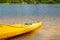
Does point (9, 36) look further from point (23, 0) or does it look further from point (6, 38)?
point (23, 0)

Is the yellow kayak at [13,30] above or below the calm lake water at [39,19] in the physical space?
above

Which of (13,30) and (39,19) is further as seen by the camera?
(39,19)

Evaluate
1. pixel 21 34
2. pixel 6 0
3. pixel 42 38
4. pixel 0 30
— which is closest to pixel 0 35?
pixel 0 30

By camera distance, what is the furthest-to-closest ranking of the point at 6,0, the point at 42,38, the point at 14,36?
the point at 6,0, the point at 42,38, the point at 14,36

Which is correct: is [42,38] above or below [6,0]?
above

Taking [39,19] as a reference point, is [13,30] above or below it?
above

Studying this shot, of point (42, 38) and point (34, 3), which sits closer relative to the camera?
point (42, 38)

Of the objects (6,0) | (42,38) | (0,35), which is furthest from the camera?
(6,0)

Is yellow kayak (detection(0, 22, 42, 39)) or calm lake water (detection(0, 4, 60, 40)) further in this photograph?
calm lake water (detection(0, 4, 60, 40))

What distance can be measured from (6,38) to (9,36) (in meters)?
0.11

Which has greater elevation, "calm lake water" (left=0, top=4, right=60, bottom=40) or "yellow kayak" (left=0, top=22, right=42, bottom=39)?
"yellow kayak" (left=0, top=22, right=42, bottom=39)

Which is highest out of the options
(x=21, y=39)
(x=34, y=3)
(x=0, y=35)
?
(x=0, y=35)

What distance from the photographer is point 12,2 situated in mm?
31453

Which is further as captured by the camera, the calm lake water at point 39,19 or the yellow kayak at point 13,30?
the calm lake water at point 39,19
